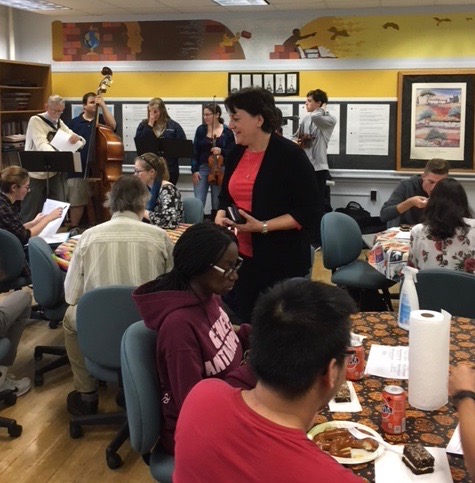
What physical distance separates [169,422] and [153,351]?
223mm

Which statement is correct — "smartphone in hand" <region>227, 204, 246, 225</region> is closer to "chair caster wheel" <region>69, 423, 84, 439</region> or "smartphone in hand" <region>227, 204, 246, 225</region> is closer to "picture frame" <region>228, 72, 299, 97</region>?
"chair caster wheel" <region>69, 423, 84, 439</region>

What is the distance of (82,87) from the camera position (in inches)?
336

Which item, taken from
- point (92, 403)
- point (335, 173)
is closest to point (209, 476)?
point (92, 403)

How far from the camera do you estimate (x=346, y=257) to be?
14.9 ft

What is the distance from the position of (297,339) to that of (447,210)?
2220mm

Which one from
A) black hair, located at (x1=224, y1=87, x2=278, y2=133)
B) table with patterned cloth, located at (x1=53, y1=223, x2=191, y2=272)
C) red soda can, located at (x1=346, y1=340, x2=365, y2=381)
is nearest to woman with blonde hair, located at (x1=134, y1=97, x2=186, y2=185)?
table with patterned cloth, located at (x1=53, y1=223, x2=191, y2=272)

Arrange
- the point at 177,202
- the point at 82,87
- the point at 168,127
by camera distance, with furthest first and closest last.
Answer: the point at 82,87
the point at 168,127
the point at 177,202

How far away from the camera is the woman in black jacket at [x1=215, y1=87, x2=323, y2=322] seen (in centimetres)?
280

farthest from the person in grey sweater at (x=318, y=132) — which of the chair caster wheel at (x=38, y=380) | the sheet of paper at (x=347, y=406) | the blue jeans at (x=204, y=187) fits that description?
the sheet of paper at (x=347, y=406)

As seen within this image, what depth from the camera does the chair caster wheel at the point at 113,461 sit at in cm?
300

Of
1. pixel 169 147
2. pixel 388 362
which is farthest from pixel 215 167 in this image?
pixel 388 362

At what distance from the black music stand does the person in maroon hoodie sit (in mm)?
4682

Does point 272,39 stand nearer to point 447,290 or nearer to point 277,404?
point 447,290

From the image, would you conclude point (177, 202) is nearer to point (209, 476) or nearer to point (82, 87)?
point (209, 476)
